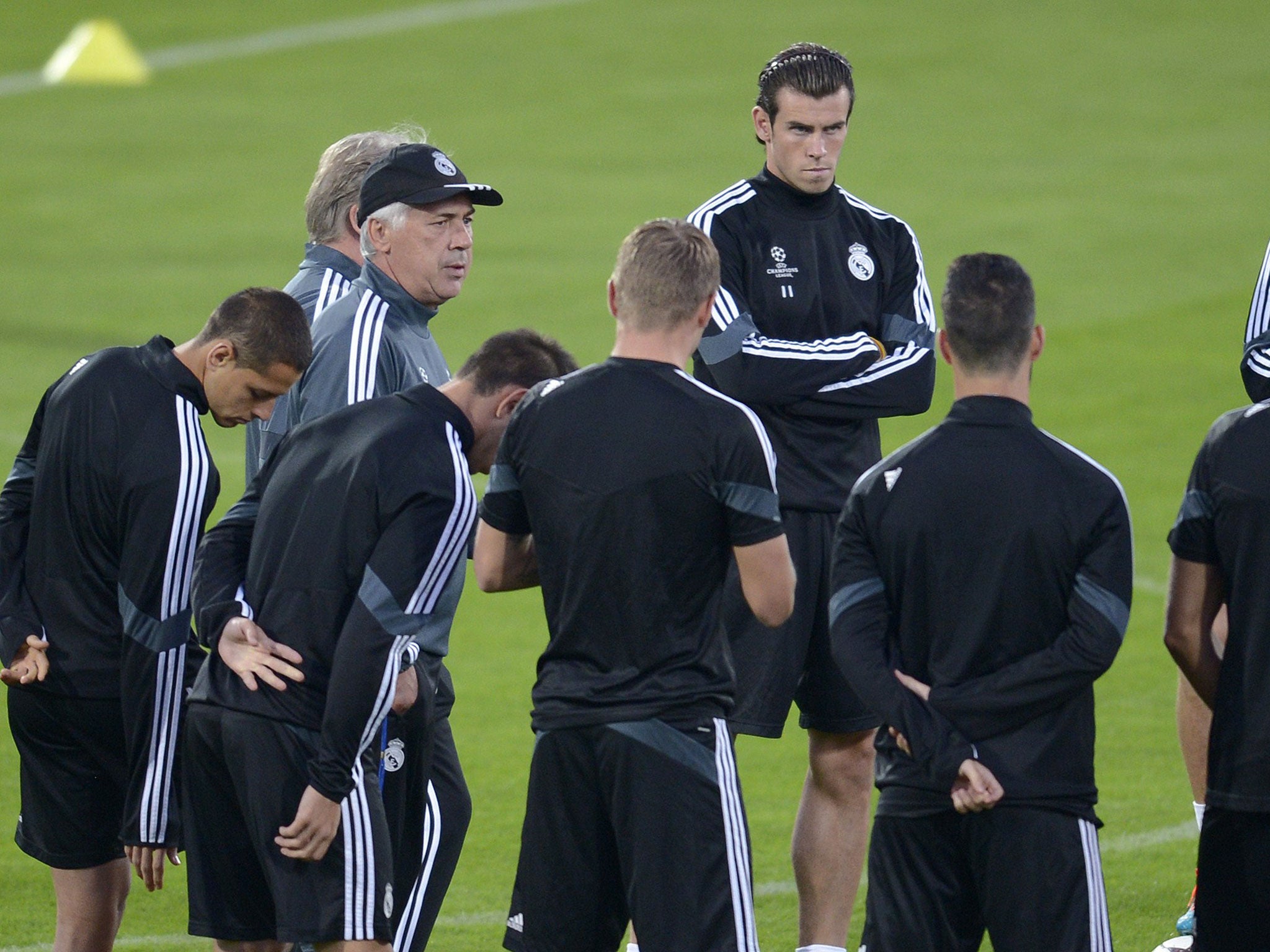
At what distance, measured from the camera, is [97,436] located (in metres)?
4.85

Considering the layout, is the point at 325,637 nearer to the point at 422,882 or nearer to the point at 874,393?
the point at 422,882

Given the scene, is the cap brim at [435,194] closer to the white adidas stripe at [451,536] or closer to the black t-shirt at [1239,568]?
the white adidas stripe at [451,536]

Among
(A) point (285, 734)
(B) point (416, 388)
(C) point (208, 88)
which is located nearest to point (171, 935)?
(A) point (285, 734)

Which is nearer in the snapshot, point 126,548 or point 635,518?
point 635,518

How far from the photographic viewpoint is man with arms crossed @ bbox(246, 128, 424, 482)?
5.64 m

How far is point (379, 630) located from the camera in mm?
4359

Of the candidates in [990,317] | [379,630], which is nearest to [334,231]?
[379,630]

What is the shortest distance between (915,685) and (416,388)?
4.23 ft

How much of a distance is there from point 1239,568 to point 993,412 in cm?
63

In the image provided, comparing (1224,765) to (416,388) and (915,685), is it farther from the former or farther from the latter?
(416,388)

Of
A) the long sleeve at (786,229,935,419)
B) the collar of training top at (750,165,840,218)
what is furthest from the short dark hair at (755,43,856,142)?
the long sleeve at (786,229,935,419)

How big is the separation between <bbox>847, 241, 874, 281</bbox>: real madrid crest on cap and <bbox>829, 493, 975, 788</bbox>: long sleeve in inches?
68.2

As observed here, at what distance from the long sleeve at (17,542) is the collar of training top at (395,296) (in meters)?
0.85

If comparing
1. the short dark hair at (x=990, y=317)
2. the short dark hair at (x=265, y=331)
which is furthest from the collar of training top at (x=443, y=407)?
the short dark hair at (x=990, y=317)
